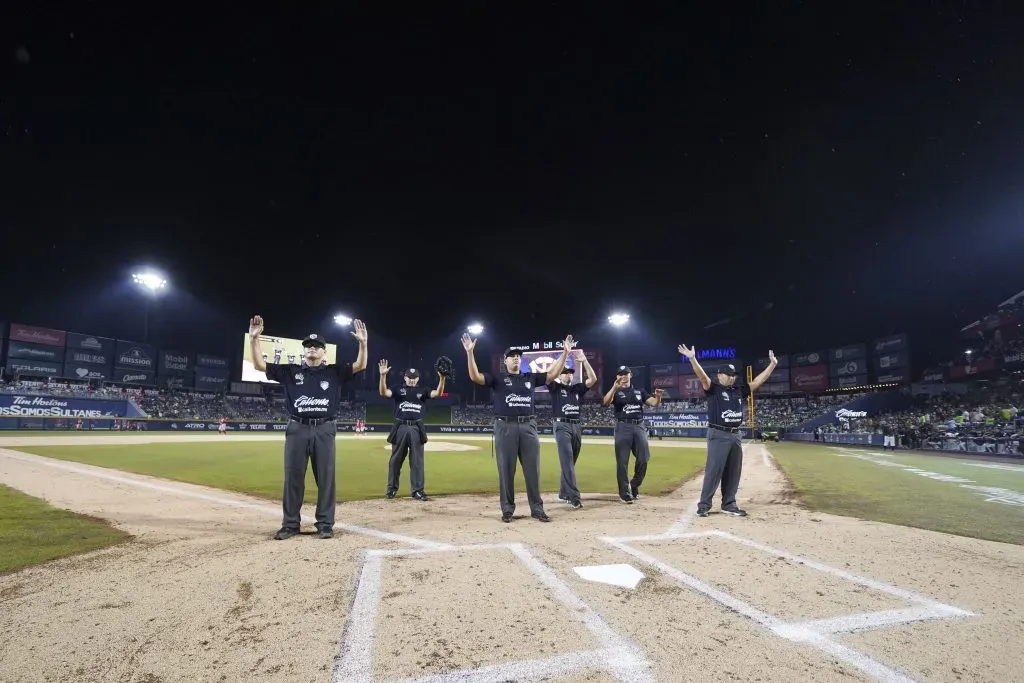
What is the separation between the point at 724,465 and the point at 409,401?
507cm

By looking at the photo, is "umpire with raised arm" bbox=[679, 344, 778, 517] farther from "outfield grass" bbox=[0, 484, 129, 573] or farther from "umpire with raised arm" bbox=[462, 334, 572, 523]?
"outfield grass" bbox=[0, 484, 129, 573]

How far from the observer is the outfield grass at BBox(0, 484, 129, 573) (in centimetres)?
397

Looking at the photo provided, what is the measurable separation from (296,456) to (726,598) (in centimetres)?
426

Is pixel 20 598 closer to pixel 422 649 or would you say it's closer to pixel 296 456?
pixel 296 456

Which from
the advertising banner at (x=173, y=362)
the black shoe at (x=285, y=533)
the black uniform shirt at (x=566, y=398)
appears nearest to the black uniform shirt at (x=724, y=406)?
the black uniform shirt at (x=566, y=398)

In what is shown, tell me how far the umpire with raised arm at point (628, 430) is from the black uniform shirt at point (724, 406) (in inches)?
52.9

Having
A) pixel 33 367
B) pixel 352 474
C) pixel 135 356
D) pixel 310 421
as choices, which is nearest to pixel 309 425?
pixel 310 421

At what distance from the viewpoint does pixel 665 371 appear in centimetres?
6181

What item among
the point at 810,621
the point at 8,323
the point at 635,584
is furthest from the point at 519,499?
the point at 8,323

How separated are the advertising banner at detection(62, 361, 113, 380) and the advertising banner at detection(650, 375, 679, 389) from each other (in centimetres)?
6129

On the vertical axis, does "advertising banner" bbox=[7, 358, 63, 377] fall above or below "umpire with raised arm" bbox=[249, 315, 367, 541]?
above

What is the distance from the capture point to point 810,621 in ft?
9.04

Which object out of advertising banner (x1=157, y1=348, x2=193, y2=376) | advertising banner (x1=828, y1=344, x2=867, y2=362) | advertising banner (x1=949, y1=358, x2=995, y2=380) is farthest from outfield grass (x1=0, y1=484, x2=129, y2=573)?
advertising banner (x1=828, y1=344, x2=867, y2=362)

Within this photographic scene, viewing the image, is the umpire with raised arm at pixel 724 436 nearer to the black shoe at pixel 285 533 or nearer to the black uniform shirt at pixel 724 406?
the black uniform shirt at pixel 724 406
